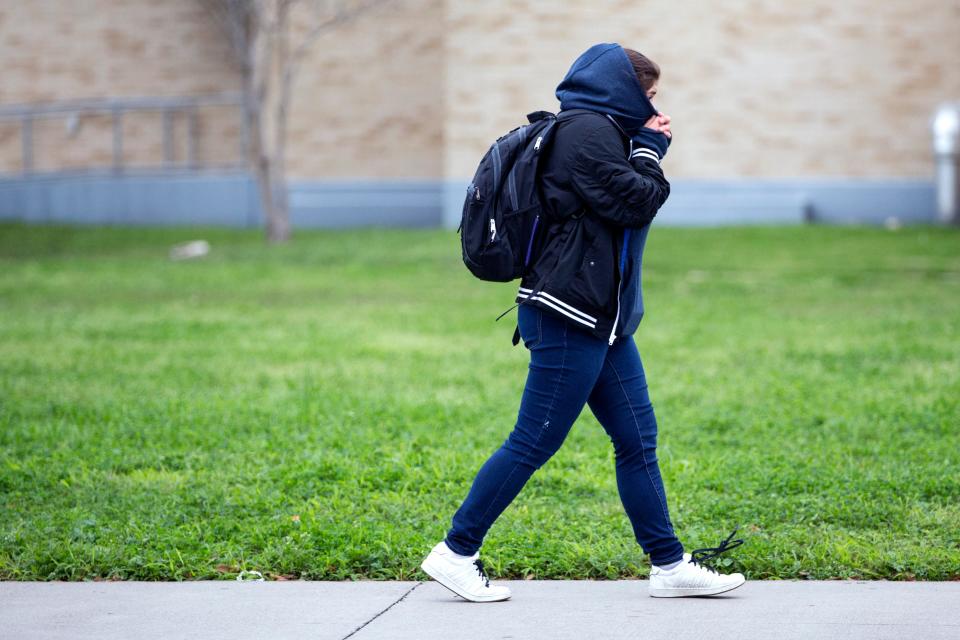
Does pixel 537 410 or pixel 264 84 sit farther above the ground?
pixel 537 410

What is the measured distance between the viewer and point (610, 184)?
441 cm

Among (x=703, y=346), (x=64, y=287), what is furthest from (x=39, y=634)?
(x=64, y=287)

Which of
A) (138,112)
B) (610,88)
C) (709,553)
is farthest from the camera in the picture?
(138,112)

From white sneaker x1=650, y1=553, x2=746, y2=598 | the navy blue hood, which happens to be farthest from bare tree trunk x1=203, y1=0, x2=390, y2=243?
white sneaker x1=650, y1=553, x2=746, y2=598

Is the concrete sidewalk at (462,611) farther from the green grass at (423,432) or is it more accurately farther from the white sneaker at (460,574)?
the green grass at (423,432)

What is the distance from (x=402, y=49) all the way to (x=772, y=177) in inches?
265

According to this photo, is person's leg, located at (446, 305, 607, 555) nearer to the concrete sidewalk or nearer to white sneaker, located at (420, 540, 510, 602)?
white sneaker, located at (420, 540, 510, 602)

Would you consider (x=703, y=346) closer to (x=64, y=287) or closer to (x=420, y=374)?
(x=420, y=374)

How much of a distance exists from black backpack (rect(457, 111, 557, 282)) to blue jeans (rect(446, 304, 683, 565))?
0.20 meters

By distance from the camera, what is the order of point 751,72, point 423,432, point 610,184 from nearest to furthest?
point 610,184 < point 423,432 < point 751,72

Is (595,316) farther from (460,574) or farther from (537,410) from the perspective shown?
(460,574)

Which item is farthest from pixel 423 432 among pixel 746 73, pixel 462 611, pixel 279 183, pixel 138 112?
pixel 138 112

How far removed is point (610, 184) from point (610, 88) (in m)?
0.35

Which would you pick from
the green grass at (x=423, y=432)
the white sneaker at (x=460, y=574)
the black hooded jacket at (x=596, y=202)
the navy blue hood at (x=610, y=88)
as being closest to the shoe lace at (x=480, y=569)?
the white sneaker at (x=460, y=574)
